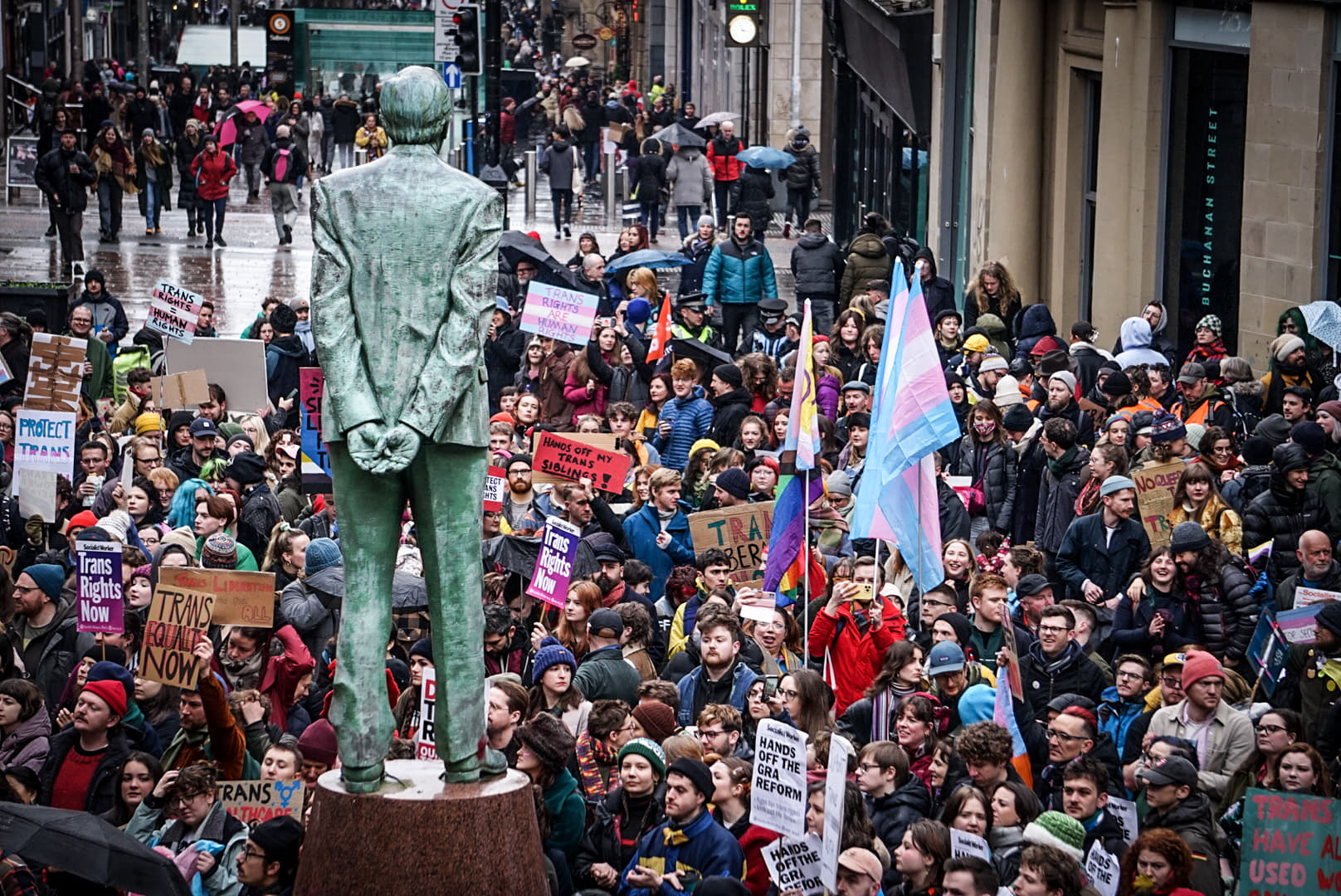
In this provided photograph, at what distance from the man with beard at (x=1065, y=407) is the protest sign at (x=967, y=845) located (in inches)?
244

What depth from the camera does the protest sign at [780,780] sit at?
8.65 meters

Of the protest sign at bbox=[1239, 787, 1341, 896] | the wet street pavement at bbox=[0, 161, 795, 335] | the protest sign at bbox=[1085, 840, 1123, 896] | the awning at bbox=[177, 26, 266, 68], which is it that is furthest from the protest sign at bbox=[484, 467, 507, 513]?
the awning at bbox=[177, 26, 266, 68]

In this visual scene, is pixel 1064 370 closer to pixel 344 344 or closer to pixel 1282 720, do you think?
pixel 1282 720

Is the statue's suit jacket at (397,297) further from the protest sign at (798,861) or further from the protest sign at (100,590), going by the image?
the protest sign at (100,590)

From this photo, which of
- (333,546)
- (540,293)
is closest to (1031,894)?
(333,546)

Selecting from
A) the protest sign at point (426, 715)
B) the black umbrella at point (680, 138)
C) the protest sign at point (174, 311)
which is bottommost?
the protest sign at point (426, 715)

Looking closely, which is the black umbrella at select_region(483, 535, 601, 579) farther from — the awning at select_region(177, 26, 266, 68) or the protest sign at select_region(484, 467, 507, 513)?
the awning at select_region(177, 26, 266, 68)

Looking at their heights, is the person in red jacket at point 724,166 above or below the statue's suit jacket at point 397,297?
below

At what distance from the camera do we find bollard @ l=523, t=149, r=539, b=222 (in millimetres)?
37500

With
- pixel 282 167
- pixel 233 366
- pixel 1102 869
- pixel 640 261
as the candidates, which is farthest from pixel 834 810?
pixel 282 167

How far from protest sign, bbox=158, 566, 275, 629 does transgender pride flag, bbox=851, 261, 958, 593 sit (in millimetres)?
3023

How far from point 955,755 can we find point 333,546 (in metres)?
3.87

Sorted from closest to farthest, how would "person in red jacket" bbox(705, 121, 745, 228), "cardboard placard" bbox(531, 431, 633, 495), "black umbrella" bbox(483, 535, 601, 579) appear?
"black umbrella" bbox(483, 535, 601, 579) → "cardboard placard" bbox(531, 431, 633, 495) → "person in red jacket" bbox(705, 121, 745, 228)

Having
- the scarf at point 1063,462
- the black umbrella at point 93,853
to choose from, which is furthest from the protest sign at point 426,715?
the scarf at point 1063,462
